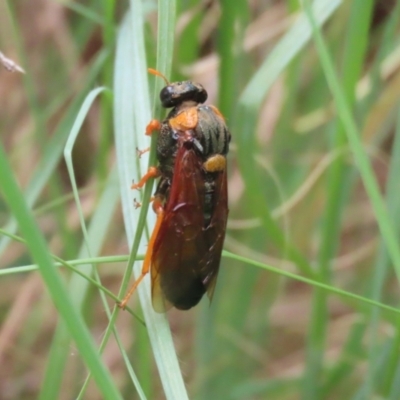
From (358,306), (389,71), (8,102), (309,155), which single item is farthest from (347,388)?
(8,102)

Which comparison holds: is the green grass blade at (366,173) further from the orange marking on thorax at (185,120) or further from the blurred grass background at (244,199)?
the orange marking on thorax at (185,120)

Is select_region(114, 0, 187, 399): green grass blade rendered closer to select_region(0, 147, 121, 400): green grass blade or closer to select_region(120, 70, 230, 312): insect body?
select_region(120, 70, 230, 312): insect body

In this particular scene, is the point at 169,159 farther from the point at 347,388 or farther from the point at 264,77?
Answer: the point at 347,388

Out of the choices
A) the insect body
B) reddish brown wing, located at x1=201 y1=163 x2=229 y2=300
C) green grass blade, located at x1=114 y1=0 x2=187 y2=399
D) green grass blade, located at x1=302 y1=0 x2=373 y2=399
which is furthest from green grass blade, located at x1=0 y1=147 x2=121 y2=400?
green grass blade, located at x1=302 y1=0 x2=373 y2=399

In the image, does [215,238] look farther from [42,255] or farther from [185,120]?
[42,255]

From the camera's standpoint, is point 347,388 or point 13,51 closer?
point 347,388

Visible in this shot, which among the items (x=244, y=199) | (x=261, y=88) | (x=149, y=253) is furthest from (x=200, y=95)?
(x=244, y=199)
